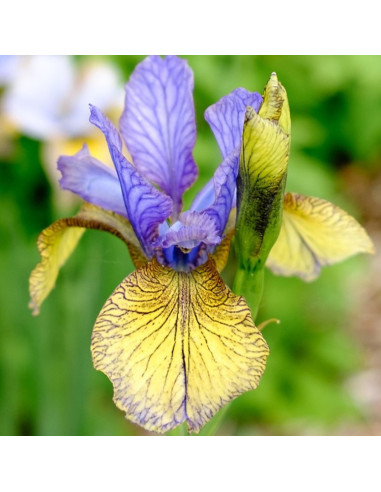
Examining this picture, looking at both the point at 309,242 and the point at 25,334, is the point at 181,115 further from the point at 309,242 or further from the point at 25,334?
the point at 25,334

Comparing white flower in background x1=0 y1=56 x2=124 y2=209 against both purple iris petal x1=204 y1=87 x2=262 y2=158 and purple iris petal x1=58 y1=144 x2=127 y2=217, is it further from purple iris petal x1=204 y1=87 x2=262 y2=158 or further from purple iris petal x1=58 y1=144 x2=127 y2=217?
purple iris petal x1=204 y1=87 x2=262 y2=158

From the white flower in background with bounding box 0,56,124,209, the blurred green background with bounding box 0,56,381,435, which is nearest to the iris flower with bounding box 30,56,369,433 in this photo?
the blurred green background with bounding box 0,56,381,435

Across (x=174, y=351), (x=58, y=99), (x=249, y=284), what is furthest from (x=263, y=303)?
(x=174, y=351)

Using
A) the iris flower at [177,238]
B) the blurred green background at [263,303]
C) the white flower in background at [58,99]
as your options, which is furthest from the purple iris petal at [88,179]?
the white flower in background at [58,99]

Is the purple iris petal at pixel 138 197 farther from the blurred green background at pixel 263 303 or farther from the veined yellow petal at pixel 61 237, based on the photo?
the blurred green background at pixel 263 303

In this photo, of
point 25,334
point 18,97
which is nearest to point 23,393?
point 25,334
